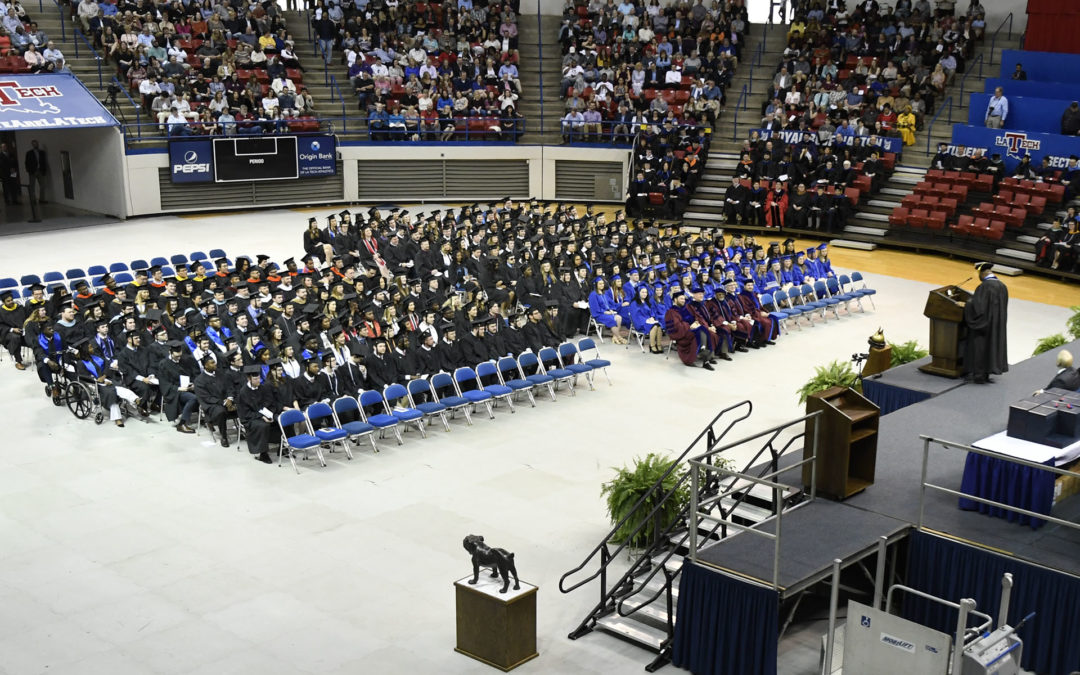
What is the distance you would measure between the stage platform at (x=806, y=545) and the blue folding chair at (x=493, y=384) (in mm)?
6811

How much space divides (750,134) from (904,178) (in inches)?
204

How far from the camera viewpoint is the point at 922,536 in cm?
1070

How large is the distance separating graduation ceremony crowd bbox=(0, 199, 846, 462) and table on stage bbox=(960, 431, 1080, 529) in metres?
8.92

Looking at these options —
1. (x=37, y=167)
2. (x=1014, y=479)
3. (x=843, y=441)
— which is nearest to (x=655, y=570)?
(x=843, y=441)

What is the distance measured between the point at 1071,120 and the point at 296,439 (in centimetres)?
2483

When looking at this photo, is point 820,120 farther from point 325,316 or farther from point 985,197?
point 325,316

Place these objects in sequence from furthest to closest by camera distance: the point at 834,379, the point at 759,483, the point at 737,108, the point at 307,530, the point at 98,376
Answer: the point at 737,108, the point at 98,376, the point at 834,379, the point at 307,530, the point at 759,483

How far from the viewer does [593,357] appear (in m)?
20.8

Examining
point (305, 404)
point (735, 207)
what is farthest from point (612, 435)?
point (735, 207)

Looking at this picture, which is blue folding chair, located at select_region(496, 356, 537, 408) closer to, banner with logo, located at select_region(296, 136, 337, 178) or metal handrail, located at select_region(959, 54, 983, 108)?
banner with logo, located at select_region(296, 136, 337, 178)

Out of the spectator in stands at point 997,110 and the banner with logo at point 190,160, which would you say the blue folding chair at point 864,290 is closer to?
the spectator in stands at point 997,110

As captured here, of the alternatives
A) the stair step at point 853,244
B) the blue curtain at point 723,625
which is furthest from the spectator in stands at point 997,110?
the blue curtain at point 723,625

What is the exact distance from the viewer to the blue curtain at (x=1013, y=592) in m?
10.1

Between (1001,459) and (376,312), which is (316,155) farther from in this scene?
(1001,459)
